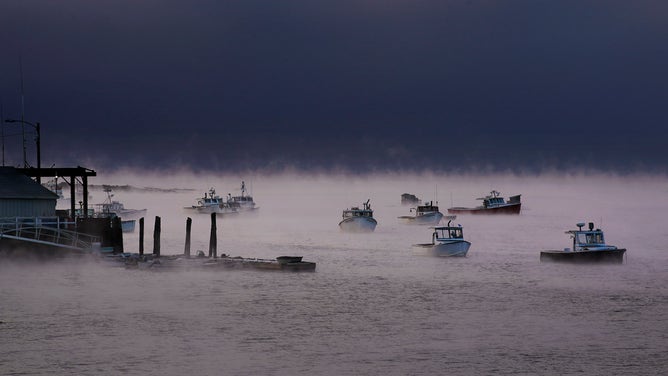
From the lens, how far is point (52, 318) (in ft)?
156

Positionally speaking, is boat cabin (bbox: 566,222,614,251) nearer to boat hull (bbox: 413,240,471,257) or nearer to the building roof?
boat hull (bbox: 413,240,471,257)

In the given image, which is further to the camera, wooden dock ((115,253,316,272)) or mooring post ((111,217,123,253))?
mooring post ((111,217,123,253))

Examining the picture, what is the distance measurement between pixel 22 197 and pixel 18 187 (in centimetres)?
146

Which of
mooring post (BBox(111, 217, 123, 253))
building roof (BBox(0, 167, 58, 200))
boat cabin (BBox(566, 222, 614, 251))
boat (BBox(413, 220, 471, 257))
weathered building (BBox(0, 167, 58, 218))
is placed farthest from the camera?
boat (BBox(413, 220, 471, 257))

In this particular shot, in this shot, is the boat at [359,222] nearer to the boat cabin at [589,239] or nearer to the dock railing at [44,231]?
the boat cabin at [589,239]

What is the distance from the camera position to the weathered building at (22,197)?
70250 mm

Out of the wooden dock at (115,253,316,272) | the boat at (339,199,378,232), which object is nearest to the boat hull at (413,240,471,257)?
the wooden dock at (115,253,316,272)

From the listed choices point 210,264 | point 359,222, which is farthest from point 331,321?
point 359,222

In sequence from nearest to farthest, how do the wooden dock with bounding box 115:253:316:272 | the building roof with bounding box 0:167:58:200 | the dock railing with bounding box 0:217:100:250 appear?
the dock railing with bounding box 0:217:100:250 → the building roof with bounding box 0:167:58:200 → the wooden dock with bounding box 115:253:316:272

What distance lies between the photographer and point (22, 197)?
7094 cm

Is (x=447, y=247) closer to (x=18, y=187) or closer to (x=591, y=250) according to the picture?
(x=591, y=250)

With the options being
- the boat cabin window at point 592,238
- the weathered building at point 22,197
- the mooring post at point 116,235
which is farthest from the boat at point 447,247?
the weathered building at point 22,197

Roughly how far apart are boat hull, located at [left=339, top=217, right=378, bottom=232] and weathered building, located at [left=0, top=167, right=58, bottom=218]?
85933 millimetres

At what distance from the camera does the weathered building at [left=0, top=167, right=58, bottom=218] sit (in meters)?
70.2
